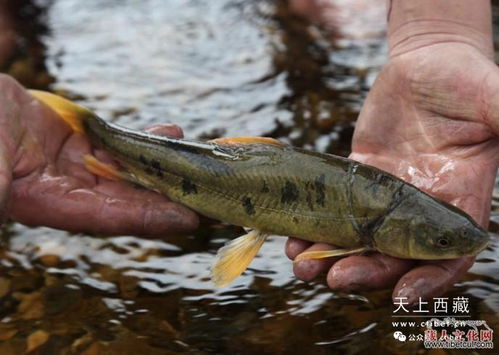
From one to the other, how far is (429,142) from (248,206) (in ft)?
3.88

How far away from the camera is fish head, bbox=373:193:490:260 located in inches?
146

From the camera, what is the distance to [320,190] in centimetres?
405

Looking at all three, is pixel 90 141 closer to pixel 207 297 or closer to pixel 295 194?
pixel 207 297

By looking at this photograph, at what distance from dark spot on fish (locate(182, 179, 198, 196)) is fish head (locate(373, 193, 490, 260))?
3.81 ft

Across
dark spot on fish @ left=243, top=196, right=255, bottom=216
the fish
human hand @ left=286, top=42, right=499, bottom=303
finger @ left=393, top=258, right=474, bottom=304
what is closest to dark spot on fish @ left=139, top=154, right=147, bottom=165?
the fish

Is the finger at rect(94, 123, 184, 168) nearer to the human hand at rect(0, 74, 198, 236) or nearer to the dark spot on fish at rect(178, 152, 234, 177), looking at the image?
the human hand at rect(0, 74, 198, 236)

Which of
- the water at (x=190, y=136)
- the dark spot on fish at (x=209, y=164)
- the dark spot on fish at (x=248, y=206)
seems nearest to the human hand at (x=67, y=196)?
the dark spot on fish at (x=209, y=164)

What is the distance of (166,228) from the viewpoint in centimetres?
453

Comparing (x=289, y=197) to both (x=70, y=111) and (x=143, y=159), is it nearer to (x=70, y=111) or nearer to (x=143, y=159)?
(x=143, y=159)

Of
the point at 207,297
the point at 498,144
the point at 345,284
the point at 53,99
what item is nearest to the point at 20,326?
the point at 207,297

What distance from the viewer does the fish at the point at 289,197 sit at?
380cm

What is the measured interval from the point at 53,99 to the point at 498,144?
9.52 feet

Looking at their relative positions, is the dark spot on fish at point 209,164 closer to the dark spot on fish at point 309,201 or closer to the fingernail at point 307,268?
the dark spot on fish at point 309,201

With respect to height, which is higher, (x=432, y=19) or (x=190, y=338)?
(x=432, y=19)
